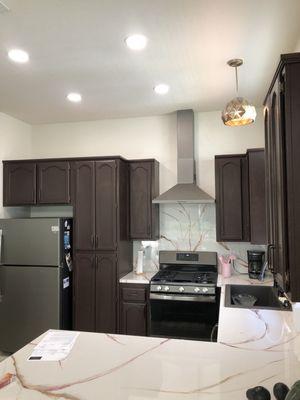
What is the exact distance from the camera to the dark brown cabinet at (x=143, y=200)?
12.6 feet

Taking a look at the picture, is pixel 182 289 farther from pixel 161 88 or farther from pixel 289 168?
pixel 289 168

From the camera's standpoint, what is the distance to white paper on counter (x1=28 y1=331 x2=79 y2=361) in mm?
1561

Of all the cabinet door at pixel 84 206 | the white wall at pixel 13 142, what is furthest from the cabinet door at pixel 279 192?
the white wall at pixel 13 142

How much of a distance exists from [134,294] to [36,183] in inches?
69.2

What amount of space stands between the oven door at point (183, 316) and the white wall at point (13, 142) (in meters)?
2.13

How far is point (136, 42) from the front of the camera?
7.69 ft

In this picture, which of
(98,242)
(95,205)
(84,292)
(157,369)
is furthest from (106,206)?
(157,369)

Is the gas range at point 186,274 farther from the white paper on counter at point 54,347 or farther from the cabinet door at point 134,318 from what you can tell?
the white paper on counter at point 54,347

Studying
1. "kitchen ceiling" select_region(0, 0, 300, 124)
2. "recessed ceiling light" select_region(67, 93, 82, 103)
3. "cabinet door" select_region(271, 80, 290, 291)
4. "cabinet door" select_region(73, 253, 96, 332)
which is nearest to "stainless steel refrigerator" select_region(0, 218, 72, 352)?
"cabinet door" select_region(73, 253, 96, 332)

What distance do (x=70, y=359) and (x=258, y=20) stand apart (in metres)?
2.27

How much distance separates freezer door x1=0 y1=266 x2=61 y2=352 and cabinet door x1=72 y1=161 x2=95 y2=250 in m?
0.42

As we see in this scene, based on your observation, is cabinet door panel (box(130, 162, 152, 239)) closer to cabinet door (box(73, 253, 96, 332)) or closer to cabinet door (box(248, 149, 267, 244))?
cabinet door (box(73, 253, 96, 332))

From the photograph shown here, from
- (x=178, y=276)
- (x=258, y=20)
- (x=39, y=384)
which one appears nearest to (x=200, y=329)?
(x=178, y=276)

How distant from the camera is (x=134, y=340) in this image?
5.77ft
